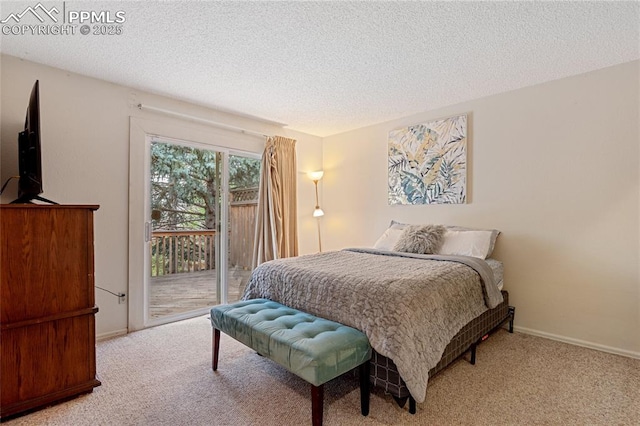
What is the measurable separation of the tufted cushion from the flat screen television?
1.44 meters

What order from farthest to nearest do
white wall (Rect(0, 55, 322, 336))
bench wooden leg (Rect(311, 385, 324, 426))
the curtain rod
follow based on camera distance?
the curtain rod < white wall (Rect(0, 55, 322, 336)) < bench wooden leg (Rect(311, 385, 324, 426))

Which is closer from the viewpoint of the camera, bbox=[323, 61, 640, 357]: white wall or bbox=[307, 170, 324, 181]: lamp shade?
bbox=[323, 61, 640, 357]: white wall

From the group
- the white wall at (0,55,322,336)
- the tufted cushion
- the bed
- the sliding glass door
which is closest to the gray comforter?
the bed

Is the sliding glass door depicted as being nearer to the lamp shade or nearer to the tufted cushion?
the lamp shade

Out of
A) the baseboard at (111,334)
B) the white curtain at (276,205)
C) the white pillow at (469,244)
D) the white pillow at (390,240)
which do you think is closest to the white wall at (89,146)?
the baseboard at (111,334)

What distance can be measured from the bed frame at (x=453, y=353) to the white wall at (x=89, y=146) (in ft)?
8.20

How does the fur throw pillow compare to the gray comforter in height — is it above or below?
above

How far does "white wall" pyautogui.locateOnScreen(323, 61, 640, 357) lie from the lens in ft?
8.00

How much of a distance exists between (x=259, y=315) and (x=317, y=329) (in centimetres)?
44

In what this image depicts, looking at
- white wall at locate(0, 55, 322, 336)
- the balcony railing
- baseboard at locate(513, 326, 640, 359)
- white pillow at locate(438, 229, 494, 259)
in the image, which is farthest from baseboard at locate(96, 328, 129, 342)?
baseboard at locate(513, 326, 640, 359)

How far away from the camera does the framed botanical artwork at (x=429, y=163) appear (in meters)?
3.30

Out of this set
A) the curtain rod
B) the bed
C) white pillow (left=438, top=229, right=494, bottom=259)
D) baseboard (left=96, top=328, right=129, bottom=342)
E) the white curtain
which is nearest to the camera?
the bed

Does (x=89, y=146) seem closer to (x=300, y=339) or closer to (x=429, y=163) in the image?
(x=300, y=339)

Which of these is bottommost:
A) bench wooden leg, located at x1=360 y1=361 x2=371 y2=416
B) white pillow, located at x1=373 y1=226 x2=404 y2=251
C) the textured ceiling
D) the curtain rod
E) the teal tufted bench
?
bench wooden leg, located at x1=360 y1=361 x2=371 y2=416
